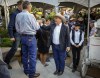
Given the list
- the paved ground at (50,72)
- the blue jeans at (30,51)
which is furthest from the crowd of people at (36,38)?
Result: the paved ground at (50,72)

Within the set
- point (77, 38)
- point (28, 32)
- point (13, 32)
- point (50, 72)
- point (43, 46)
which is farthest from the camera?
point (43, 46)

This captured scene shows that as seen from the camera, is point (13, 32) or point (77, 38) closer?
point (13, 32)

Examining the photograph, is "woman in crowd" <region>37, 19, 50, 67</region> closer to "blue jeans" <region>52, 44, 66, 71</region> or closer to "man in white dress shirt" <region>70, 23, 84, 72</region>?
"man in white dress shirt" <region>70, 23, 84, 72</region>

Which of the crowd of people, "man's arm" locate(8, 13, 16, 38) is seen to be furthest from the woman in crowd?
"man's arm" locate(8, 13, 16, 38)

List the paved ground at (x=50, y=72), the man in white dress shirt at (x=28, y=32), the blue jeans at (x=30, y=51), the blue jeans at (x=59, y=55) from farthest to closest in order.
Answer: the paved ground at (x=50, y=72) < the blue jeans at (x=59, y=55) < the blue jeans at (x=30, y=51) < the man in white dress shirt at (x=28, y=32)

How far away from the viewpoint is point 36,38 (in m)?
6.92

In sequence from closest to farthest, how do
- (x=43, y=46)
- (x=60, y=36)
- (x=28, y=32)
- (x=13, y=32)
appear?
1. (x=28, y=32)
2. (x=13, y=32)
3. (x=60, y=36)
4. (x=43, y=46)

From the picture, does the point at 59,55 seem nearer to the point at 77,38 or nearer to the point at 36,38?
the point at 77,38

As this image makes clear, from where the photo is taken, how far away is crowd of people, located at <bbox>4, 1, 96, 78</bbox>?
20.8 feet

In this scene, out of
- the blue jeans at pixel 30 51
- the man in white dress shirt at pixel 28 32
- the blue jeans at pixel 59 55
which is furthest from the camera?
the blue jeans at pixel 59 55

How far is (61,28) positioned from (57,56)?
836 millimetres

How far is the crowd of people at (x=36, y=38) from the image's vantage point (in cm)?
633

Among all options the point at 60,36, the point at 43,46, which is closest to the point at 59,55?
the point at 60,36

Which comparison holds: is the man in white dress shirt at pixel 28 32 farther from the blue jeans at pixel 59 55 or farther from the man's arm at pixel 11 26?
the blue jeans at pixel 59 55
